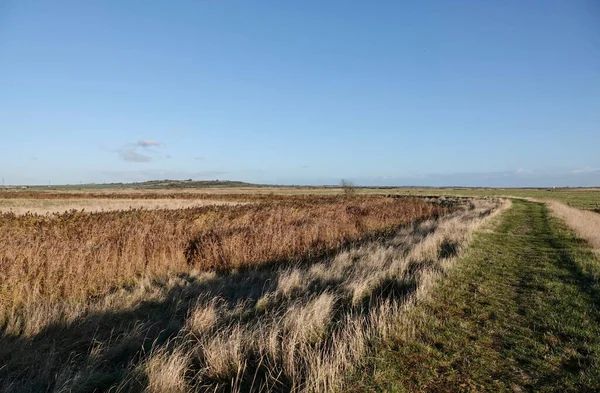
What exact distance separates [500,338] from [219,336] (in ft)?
13.5

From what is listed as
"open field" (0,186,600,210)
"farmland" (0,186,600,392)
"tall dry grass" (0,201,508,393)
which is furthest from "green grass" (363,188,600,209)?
"tall dry grass" (0,201,508,393)

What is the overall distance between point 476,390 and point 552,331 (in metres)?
2.55

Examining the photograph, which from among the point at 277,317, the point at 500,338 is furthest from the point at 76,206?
the point at 500,338

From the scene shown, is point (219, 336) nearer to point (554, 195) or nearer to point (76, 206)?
point (76, 206)

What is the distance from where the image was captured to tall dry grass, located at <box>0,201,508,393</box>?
146 inches

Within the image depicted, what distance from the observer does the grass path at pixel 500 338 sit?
392 cm

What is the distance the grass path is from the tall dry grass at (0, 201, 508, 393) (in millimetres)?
382

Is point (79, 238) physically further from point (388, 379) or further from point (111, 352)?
point (388, 379)

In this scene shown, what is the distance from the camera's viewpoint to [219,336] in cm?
460

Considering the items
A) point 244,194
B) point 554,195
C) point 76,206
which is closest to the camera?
point 76,206

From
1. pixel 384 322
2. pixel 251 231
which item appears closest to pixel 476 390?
pixel 384 322

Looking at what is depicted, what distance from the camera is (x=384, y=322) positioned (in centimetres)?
518

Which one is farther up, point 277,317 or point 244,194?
point 277,317

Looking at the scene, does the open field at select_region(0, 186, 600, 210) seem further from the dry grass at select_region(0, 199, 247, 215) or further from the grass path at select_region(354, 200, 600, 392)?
the grass path at select_region(354, 200, 600, 392)
